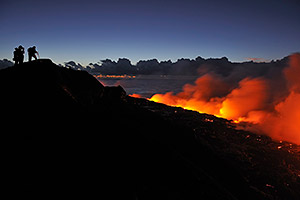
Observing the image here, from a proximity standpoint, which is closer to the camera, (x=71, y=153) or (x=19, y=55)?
(x=71, y=153)

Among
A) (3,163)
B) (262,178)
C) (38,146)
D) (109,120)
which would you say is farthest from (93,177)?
(262,178)

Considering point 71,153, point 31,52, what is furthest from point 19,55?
point 71,153

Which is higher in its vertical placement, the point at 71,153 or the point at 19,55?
the point at 19,55

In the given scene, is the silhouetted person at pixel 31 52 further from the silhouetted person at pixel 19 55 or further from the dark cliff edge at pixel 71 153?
the dark cliff edge at pixel 71 153

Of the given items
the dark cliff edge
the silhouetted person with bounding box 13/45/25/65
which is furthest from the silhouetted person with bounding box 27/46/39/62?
the dark cliff edge

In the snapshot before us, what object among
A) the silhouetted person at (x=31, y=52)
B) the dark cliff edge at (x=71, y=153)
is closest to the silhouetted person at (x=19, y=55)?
the silhouetted person at (x=31, y=52)

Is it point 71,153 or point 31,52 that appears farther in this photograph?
point 31,52

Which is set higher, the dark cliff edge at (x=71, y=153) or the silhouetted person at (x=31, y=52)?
the silhouetted person at (x=31, y=52)

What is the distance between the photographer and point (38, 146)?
9.34m

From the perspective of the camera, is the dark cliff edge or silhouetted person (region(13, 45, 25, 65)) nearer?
the dark cliff edge

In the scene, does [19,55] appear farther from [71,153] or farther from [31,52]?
[71,153]

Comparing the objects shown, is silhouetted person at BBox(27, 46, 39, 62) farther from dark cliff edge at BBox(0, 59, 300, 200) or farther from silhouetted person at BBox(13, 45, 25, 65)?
dark cliff edge at BBox(0, 59, 300, 200)

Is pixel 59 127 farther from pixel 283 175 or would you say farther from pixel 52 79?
pixel 283 175

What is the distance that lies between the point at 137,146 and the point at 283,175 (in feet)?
235
